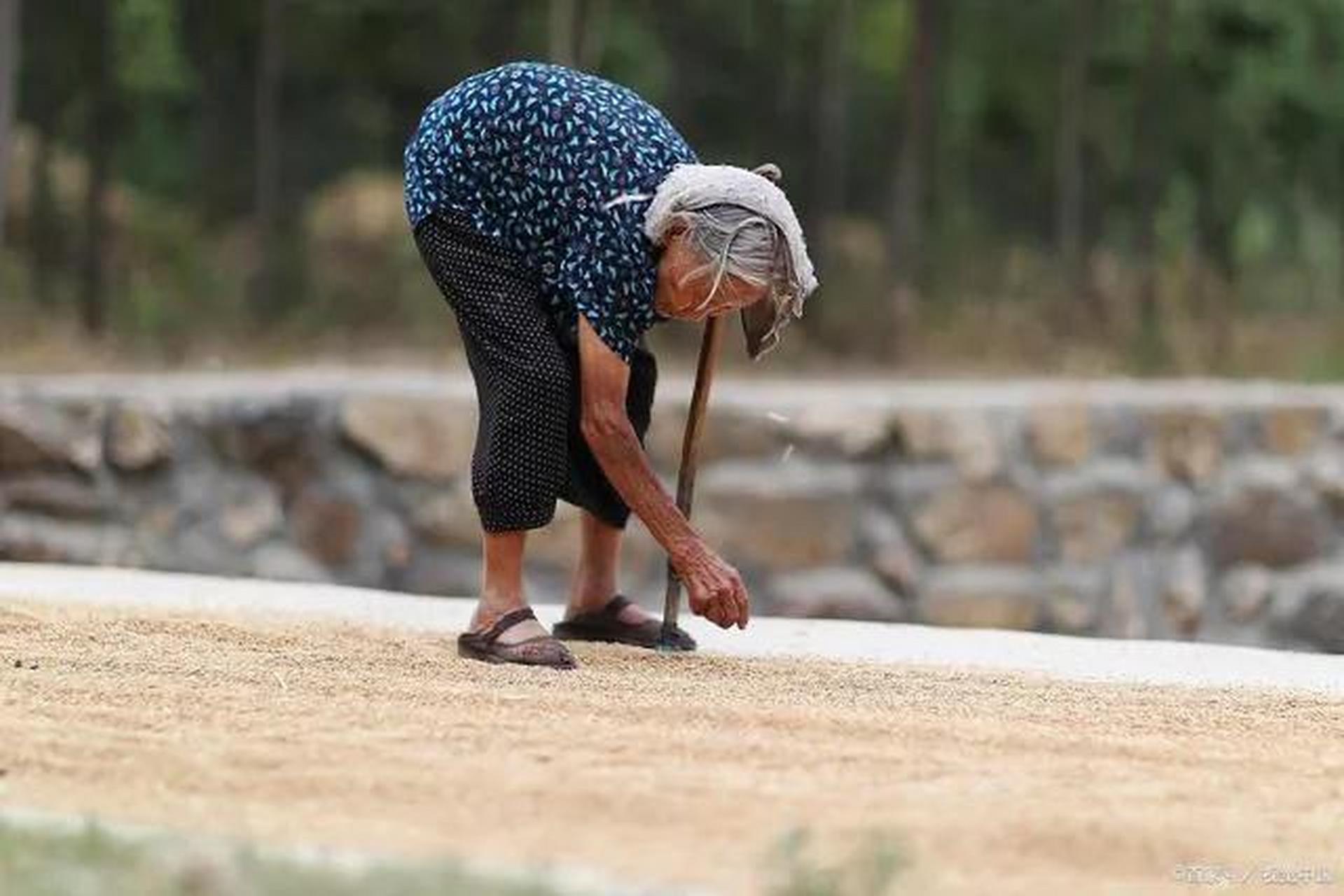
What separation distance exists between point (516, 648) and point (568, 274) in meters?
0.73

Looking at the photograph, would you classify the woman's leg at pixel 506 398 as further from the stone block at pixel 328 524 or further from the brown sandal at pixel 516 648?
the stone block at pixel 328 524

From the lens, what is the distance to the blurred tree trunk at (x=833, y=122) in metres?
11.9

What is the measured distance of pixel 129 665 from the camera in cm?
479

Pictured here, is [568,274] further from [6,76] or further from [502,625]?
[6,76]

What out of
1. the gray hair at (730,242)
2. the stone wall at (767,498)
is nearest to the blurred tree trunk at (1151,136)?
the stone wall at (767,498)

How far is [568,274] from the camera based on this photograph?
5.01 metres

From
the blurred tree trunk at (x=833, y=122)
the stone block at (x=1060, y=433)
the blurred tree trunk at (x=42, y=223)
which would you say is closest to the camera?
the stone block at (x=1060, y=433)

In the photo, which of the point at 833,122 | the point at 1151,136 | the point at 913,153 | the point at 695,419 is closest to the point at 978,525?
the point at 913,153

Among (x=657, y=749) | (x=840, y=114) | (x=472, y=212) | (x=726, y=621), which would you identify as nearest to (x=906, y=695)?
(x=726, y=621)

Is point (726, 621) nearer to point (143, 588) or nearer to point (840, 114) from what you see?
point (143, 588)

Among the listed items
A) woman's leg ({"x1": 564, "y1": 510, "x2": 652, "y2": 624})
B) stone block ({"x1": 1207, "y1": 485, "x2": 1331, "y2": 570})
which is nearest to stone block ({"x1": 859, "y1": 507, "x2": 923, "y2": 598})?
stone block ({"x1": 1207, "y1": 485, "x2": 1331, "y2": 570})

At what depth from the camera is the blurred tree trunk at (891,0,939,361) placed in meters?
11.4

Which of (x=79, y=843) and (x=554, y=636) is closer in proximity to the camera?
(x=79, y=843)

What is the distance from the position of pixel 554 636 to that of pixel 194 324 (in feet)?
19.8
